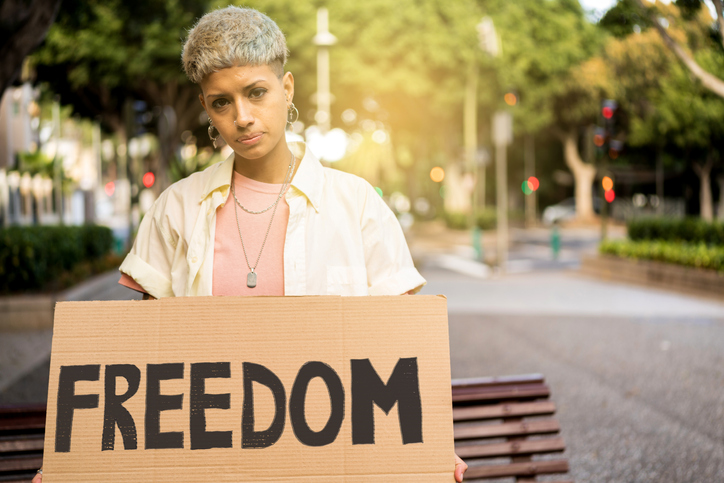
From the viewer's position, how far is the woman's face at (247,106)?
2.06 metres

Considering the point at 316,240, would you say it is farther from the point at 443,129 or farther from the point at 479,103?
the point at 443,129

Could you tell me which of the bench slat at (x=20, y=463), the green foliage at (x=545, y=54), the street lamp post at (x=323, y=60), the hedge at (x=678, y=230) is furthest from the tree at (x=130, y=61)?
the green foliage at (x=545, y=54)

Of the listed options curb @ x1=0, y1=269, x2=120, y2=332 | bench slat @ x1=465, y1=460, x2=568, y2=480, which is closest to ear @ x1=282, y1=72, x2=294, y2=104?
bench slat @ x1=465, y1=460, x2=568, y2=480

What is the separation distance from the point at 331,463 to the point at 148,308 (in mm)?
625

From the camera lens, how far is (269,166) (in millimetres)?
2281

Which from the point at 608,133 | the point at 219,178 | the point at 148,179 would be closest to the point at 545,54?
the point at 608,133

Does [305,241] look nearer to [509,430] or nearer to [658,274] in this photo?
[509,430]

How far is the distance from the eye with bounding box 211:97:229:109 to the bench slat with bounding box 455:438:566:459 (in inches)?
80.3

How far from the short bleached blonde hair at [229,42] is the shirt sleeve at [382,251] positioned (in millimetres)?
513

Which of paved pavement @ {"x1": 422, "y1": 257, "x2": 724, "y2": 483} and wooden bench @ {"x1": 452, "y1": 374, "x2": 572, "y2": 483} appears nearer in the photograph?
wooden bench @ {"x1": 452, "y1": 374, "x2": 572, "y2": 483}

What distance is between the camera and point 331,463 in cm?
196

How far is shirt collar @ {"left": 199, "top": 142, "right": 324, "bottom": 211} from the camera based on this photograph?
7.34 feet

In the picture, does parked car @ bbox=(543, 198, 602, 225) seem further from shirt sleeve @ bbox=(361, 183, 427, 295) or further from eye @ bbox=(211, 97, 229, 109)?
eye @ bbox=(211, 97, 229, 109)

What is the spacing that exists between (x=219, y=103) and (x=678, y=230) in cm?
1578
